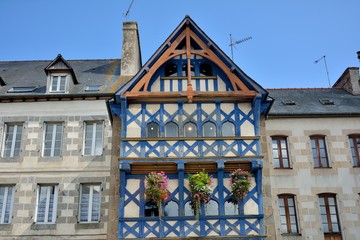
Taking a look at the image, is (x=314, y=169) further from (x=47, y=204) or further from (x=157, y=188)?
(x=47, y=204)

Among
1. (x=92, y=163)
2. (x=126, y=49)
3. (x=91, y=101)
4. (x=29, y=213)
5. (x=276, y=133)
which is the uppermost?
(x=126, y=49)

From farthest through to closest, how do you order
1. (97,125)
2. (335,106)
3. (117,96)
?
1. (335,106)
2. (97,125)
3. (117,96)

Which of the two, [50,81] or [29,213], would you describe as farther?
[50,81]

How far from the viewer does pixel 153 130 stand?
15625 mm

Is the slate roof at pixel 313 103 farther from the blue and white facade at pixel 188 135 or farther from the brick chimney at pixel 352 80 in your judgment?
the blue and white facade at pixel 188 135

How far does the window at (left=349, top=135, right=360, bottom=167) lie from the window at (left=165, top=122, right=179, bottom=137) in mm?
7576

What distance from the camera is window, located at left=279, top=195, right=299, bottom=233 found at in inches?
674

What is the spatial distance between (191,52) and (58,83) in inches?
233

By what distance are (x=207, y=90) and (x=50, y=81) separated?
6.77 meters

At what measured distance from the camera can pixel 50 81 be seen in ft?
61.4

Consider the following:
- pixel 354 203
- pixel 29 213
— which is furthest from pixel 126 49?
pixel 354 203

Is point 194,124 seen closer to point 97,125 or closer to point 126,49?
point 97,125

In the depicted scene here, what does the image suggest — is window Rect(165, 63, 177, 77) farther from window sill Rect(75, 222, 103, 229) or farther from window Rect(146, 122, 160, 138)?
window sill Rect(75, 222, 103, 229)

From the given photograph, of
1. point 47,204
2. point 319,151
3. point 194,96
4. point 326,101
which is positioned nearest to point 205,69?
point 194,96
